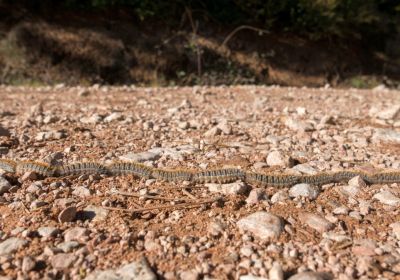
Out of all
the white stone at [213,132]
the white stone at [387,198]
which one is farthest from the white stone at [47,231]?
the white stone at [213,132]

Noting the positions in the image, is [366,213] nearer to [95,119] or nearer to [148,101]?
[95,119]

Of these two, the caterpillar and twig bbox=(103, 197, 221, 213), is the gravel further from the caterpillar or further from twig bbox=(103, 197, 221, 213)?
the caterpillar

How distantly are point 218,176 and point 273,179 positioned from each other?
0.31m

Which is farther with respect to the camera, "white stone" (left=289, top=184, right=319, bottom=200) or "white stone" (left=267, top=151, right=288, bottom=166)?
"white stone" (left=267, top=151, right=288, bottom=166)

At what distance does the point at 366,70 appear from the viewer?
11.4 metres

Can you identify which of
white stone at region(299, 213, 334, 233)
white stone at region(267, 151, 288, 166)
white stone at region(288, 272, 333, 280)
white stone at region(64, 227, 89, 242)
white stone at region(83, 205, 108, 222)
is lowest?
white stone at region(288, 272, 333, 280)

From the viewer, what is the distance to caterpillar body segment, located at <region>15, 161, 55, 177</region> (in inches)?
104

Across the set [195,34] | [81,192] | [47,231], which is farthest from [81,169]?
[195,34]

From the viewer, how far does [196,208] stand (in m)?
2.35

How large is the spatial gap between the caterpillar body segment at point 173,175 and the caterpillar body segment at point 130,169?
0.04 metres

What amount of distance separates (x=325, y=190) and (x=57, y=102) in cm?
359

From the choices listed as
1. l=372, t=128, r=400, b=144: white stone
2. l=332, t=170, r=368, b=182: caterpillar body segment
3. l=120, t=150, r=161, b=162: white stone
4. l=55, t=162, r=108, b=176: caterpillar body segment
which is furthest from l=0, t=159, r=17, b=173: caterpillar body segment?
l=372, t=128, r=400, b=144: white stone

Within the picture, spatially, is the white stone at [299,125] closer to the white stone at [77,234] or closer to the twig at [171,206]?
the twig at [171,206]

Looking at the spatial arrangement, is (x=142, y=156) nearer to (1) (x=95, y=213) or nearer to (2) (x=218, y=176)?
(2) (x=218, y=176)
